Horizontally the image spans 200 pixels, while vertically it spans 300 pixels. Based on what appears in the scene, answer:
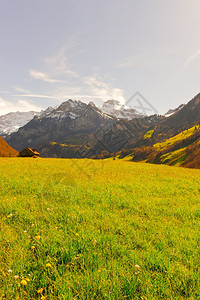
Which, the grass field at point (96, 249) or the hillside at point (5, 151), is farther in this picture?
the hillside at point (5, 151)

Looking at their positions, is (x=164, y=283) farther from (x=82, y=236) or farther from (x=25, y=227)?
(x=25, y=227)

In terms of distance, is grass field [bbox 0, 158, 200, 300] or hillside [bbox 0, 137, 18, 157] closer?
grass field [bbox 0, 158, 200, 300]

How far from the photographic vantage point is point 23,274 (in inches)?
169

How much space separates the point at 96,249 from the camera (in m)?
5.41

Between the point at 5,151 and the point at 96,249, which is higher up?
the point at 5,151

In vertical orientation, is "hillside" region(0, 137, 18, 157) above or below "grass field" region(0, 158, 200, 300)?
above

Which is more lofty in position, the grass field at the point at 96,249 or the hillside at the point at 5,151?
the hillside at the point at 5,151

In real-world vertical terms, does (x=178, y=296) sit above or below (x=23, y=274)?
below

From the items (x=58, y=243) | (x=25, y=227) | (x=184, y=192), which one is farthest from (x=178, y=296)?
(x=184, y=192)

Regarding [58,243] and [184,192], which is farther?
[184,192]

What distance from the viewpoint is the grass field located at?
4004 millimetres

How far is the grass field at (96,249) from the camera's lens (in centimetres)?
400

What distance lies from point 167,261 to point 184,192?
953 cm

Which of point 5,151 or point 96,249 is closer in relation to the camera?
point 96,249
